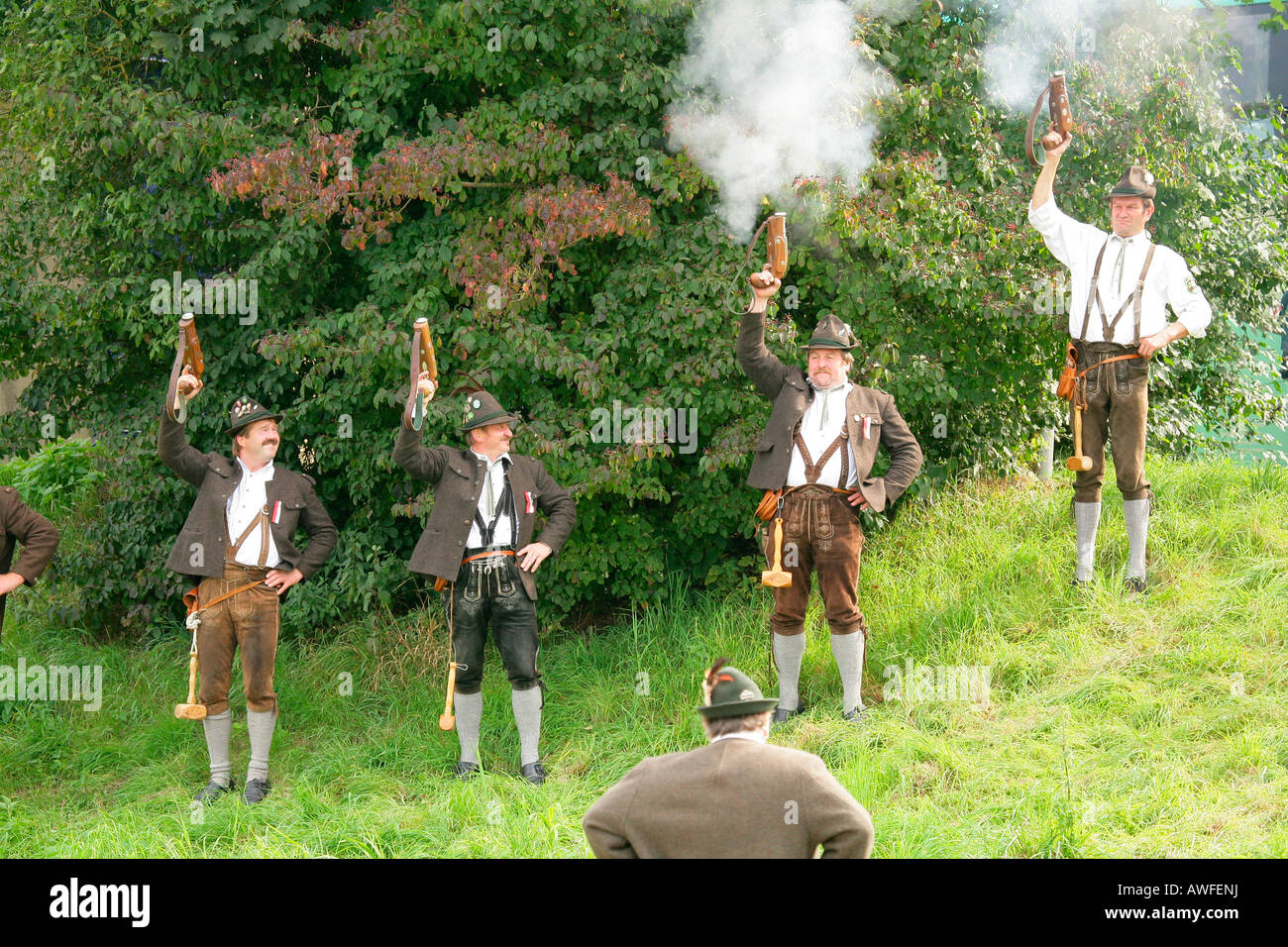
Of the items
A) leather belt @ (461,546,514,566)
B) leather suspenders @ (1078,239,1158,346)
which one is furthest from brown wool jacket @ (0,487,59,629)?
leather suspenders @ (1078,239,1158,346)

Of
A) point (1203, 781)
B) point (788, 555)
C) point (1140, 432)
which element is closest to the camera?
point (1203, 781)

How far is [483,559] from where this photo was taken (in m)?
6.97

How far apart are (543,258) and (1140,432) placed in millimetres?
3998

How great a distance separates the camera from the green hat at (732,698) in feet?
12.2

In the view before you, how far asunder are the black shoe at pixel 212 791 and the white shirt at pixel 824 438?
3508 millimetres

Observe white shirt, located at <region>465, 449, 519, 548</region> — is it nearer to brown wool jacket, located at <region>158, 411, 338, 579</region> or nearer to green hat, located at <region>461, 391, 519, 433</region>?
green hat, located at <region>461, 391, 519, 433</region>

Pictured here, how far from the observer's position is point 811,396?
712cm

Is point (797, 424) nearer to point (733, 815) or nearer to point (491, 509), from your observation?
point (491, 509)

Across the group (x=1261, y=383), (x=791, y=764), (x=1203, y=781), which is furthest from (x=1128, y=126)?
(x=791, y=764)

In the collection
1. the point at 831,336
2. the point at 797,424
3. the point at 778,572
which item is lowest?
the point at 778,572

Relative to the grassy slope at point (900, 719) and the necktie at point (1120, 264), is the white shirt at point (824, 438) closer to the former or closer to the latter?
the grassy slope at point (900, 719)

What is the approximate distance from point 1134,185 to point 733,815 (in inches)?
206

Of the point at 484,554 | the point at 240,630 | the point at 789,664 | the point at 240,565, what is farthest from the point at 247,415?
the point at 789,664

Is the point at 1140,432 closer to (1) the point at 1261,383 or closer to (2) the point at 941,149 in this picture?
(2) the point at 941,149
